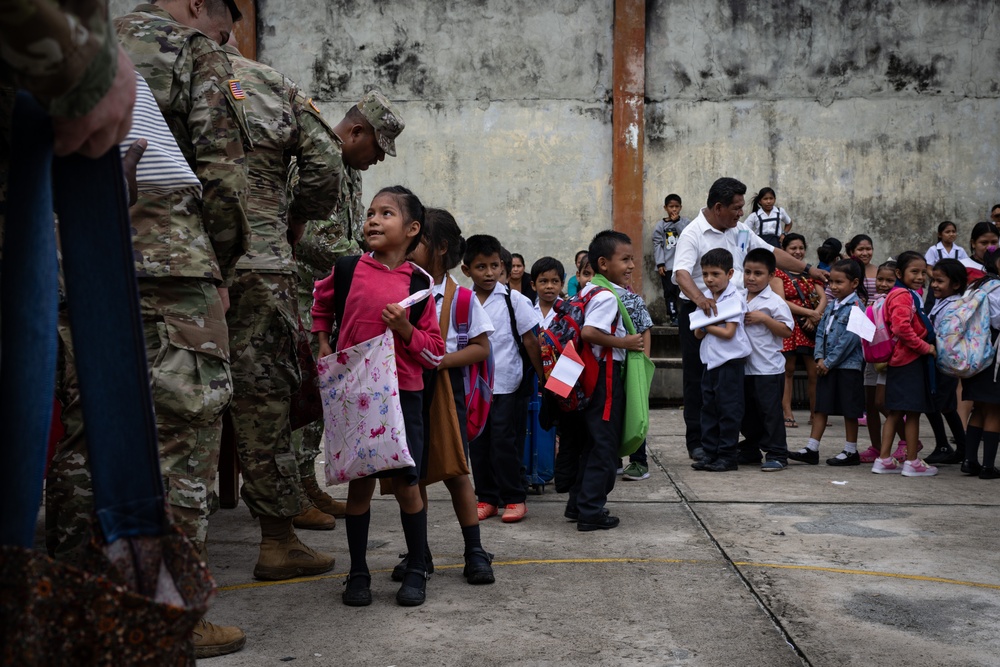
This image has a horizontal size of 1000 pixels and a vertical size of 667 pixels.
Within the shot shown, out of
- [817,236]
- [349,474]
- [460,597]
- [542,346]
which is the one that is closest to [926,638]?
[460,597]

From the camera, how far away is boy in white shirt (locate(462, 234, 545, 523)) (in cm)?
561

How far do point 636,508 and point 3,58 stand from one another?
4.80 m

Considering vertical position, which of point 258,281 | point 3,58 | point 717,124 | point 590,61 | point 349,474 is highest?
point 590,61

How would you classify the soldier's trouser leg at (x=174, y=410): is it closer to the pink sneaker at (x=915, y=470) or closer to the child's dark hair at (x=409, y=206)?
the child's dark hair at (x=409, y=206)

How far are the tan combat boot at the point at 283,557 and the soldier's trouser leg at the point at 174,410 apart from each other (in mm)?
1066

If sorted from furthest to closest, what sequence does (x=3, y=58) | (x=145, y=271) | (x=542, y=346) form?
(x=542, y=346) < (x=145, y=271) < (x=3, y=58)

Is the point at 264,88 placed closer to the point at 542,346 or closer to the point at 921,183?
the point at 542,346

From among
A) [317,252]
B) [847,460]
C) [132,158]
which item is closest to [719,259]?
[847,460]

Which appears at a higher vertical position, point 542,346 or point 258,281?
point 258,281

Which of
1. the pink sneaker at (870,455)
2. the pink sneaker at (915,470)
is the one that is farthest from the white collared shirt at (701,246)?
the pink sneaker at (915,470)

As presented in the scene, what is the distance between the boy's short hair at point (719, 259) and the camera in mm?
7363

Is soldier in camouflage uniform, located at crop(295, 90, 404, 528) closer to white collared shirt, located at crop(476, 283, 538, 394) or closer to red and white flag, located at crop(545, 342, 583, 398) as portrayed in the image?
white collared shirt, located at crop(476, 283, 538, 394)

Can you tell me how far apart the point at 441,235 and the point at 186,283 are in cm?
168

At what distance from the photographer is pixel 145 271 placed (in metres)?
3.12
